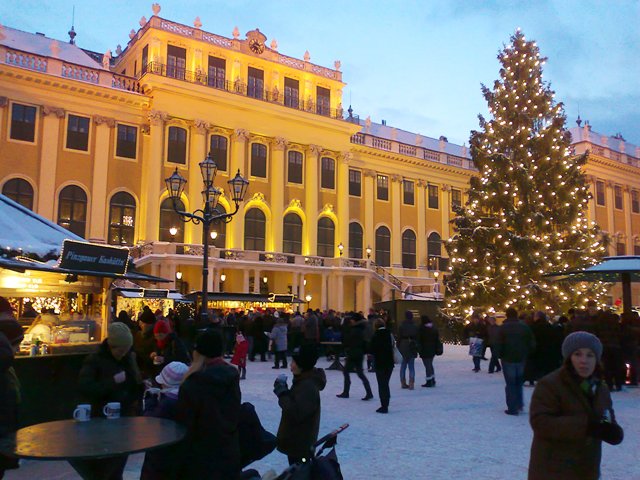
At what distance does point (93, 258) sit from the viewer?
8828 millimetres

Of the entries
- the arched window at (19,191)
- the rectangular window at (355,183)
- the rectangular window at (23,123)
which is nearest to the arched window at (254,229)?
the rectangular window at (355,183)

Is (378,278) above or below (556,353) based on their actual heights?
above

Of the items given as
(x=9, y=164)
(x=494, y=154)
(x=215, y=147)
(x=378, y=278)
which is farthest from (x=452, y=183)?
(x=9, y=164)

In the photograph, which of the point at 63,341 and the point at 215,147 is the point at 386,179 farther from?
the point at 63,341

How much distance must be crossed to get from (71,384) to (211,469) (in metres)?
4.33

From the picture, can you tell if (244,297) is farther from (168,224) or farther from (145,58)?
(145,58)

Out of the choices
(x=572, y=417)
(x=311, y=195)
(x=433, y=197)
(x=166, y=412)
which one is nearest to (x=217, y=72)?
(x=311, y=195)

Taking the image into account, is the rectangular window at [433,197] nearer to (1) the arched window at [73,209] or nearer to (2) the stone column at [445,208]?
(2) the stone column at [445,208]

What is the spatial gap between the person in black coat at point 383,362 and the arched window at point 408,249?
3290 cm

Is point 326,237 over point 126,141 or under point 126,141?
under

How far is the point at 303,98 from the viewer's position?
38125mm

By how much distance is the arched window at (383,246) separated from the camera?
137 ft

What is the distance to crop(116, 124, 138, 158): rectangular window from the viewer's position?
32.4 m

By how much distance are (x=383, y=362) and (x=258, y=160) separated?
90.4 ft
